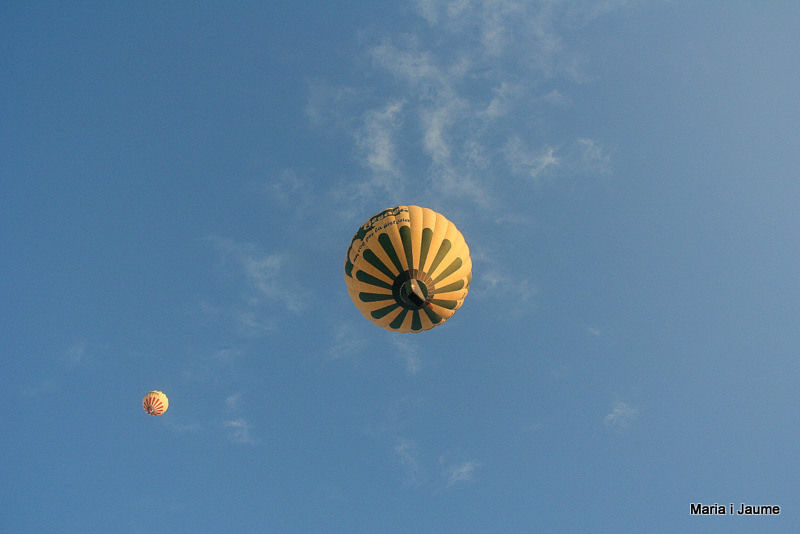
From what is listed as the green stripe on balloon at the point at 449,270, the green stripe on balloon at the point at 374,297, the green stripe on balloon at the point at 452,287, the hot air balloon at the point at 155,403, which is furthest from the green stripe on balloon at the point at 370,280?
the hot air balloon at the point at 155,403

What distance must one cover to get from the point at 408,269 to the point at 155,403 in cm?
2247

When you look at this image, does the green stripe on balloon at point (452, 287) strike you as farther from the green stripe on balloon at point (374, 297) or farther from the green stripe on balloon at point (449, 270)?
the green stripe on balloon at point (374, 297)

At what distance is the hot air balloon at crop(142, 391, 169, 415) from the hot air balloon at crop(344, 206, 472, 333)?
18.4 m

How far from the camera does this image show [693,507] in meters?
24.9

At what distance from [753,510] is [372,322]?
24.0 meters

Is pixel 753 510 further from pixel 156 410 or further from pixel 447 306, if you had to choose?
pixel 156 410

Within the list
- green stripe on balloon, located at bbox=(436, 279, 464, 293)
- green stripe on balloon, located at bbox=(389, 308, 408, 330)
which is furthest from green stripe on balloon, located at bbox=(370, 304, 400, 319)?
green stripe on balloon, located at bbox=(436, 279, 464, 293)

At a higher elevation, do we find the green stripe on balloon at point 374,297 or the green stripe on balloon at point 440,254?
the green stripe on balloon at point 440,254

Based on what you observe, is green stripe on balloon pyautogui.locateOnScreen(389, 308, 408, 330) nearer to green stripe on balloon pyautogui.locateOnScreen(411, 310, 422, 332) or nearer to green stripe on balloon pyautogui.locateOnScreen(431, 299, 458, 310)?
green stripe on balloon pyautogui.locateOnScreen(411, 310, 422, 332)

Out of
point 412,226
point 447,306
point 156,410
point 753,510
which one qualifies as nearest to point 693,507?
point 753,510

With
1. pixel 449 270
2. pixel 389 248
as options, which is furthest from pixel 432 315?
pixel 389 248

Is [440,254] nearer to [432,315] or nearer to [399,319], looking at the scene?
[432,315]

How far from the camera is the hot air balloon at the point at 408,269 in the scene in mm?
21734

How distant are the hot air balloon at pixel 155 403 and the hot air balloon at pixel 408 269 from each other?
60.3ft
